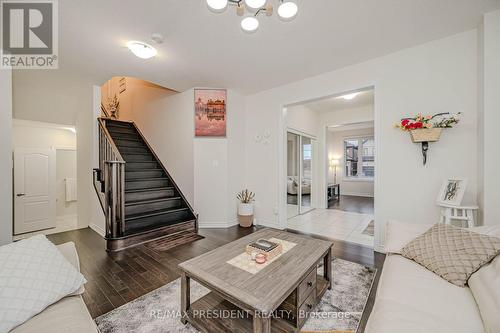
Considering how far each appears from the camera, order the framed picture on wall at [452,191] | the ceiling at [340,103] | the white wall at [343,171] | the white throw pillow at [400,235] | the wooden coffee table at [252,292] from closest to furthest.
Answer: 1. the wooden coffee table at [252,292]
2. the white throw pillow at [400,235]
3. the framed picture on wall at [452,191]
4. the ceiling at [340,103]
5. the white wall at [343,171]

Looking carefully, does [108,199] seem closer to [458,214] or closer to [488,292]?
[488,292]

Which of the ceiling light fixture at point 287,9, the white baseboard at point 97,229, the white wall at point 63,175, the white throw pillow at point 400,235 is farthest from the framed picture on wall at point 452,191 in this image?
the white wall at point 63,175

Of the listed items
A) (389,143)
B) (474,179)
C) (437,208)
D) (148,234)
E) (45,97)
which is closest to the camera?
(474,179)

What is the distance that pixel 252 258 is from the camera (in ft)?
5.50

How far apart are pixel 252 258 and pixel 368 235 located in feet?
9.36

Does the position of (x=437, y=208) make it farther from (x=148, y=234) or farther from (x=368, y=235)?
(x=148, y=234)

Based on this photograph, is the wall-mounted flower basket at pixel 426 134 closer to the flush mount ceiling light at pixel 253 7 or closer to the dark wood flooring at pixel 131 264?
the dark wood flooring at pixel 131 264

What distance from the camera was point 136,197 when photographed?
154 inches

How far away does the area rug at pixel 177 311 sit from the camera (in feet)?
5.11

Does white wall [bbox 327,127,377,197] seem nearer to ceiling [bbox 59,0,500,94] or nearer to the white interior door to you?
ceiling [bbox 59,0,500,94]

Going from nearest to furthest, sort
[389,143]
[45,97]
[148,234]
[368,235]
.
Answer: [389,143]
[148,234]
[368,235]
[45,97]

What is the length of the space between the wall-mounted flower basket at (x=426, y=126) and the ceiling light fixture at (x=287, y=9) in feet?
6.42

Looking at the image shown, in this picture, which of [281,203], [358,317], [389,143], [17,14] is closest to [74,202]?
[17,14]

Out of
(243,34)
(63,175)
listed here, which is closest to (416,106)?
(243,34)
